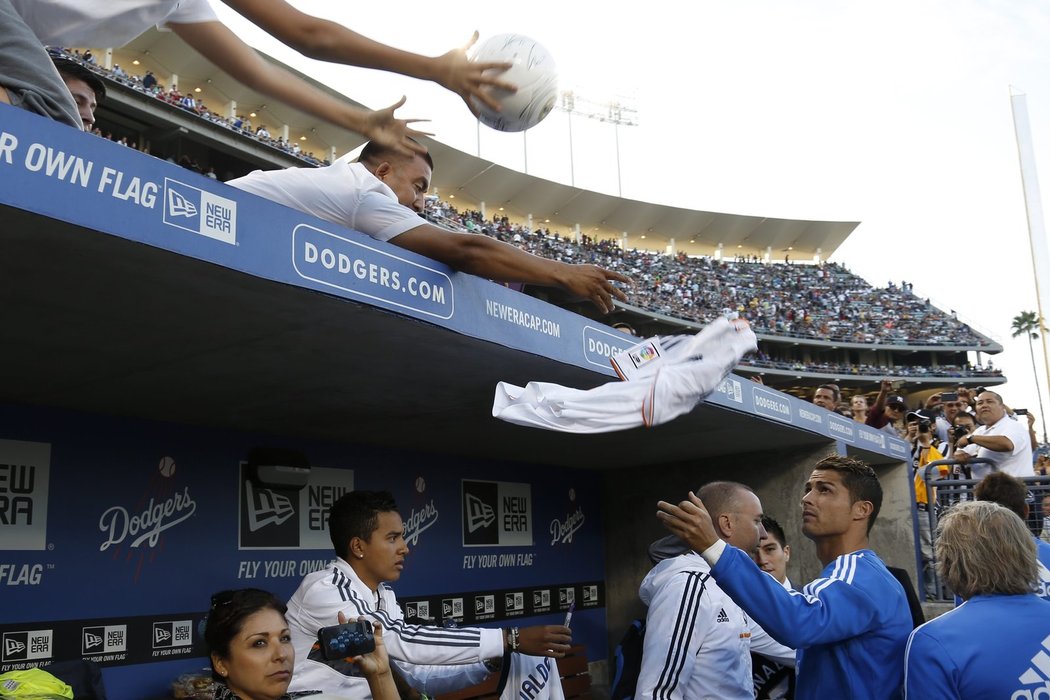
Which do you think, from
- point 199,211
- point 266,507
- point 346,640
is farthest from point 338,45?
point 266,507

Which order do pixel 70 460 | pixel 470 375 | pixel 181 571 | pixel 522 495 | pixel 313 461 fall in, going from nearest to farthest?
pixel 470 375, pixel 70 460, pixel 181 571, pixel 313 461, pixel 522 495

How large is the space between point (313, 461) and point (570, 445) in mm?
2098

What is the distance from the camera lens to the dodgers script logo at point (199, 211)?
2.76 meters

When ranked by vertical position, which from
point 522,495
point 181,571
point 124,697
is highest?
point 522,495

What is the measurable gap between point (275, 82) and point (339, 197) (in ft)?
4.55

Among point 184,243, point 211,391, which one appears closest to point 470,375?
point 211,391

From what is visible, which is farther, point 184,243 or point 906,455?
point 906,455

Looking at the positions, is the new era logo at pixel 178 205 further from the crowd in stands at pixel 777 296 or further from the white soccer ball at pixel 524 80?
the crowd in stands at pixel 777 296

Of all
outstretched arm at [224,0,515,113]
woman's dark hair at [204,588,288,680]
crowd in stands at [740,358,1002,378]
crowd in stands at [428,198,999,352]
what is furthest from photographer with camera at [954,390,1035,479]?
crowd in stands at [740,358,1002,378]

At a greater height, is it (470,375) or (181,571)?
(470,375)

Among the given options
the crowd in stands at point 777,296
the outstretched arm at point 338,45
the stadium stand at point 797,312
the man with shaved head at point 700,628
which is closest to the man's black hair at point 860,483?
the man with shaved head at point 700,628

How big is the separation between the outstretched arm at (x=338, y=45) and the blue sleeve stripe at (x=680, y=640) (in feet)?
8.75

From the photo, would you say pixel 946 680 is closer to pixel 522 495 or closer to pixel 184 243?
pixel 184 243

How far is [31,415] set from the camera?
501 cm
